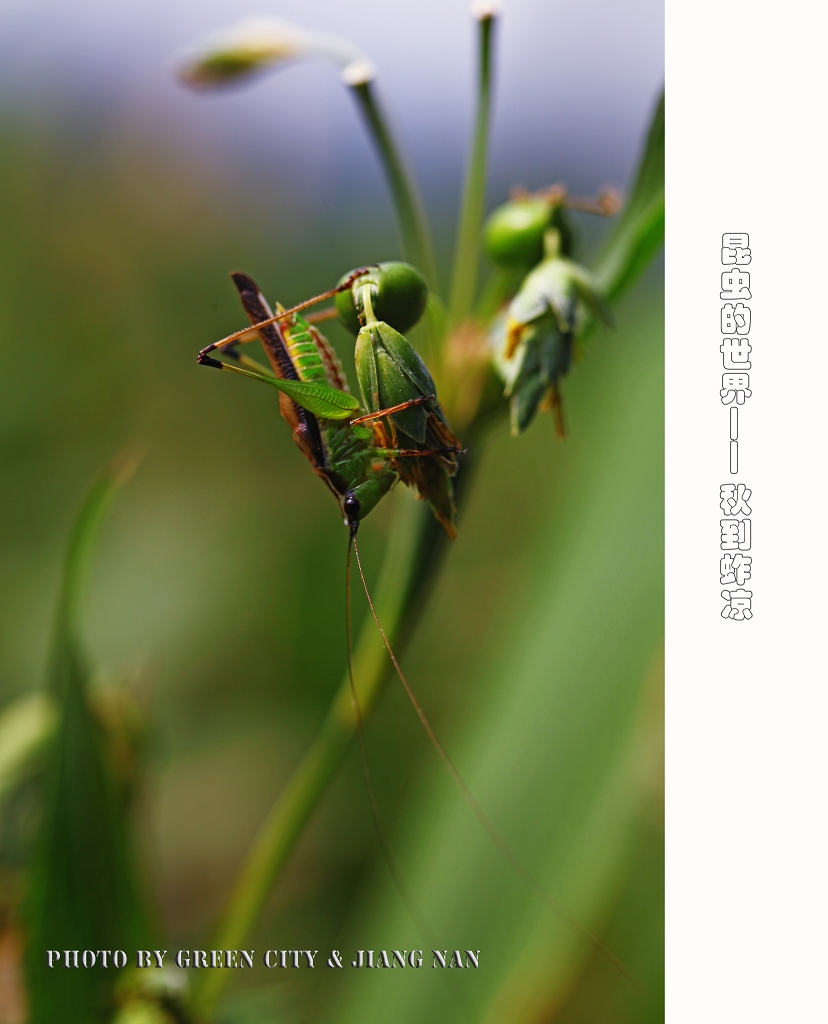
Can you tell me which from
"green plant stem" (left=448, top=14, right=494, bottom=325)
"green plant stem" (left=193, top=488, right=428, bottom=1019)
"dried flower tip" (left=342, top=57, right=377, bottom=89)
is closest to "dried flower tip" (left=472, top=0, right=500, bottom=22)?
"green plant stem" (left=448, top=14, right=494, bottom=325)

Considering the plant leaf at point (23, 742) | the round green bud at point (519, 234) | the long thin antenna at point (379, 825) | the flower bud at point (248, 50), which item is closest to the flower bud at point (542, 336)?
the round green bud at point (519, 234)

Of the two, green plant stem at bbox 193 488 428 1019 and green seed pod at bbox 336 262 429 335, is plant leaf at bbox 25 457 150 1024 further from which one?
green seed pod at bbox 336 262 429 335

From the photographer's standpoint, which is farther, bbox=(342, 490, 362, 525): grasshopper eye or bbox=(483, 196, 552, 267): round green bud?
bbox=(483, 196, 552, 267): round green bud

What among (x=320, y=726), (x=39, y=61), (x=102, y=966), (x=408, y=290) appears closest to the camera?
(x=408, y=290)

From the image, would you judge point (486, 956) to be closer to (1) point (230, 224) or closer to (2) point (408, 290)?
(2) point (408, 290)

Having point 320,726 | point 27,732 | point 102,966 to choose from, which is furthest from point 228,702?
point 102,966

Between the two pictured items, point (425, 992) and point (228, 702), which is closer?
point (425, 992)
